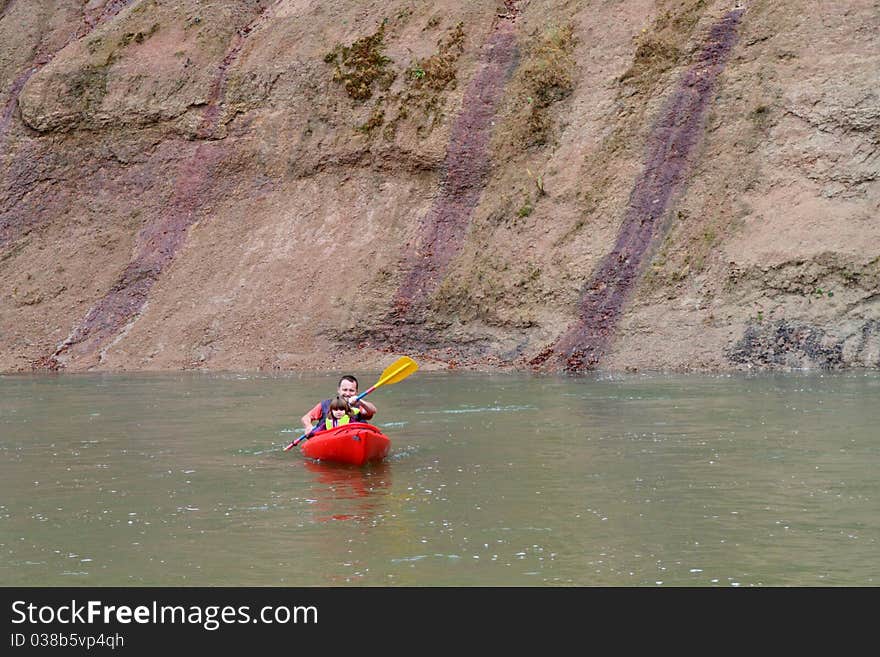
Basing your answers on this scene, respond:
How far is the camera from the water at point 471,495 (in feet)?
33.9

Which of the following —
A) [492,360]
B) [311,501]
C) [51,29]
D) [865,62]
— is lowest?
[311,501]

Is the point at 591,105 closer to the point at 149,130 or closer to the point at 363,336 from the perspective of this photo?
the point at 363,336

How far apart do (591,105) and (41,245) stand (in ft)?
61.9

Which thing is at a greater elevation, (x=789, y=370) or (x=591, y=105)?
(x=591, y=105)

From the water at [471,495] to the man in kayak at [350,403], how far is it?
2.21 feet

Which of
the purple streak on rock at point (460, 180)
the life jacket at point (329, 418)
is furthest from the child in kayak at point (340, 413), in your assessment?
the purple streak on rock at point (460, 180)

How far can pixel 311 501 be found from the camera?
13.8 meters

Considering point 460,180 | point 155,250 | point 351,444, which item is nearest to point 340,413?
point 351,444

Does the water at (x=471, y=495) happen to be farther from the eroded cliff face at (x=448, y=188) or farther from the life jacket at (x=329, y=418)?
the eroded cliff face at (x=448, y=188)

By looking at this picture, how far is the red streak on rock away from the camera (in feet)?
103

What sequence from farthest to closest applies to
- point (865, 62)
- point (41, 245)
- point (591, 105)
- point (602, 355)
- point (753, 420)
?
point (41, 245) → point (591, 105) → point (865, 62) → point (602, 355) → point (753, 420)

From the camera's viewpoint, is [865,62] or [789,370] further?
[865,62]

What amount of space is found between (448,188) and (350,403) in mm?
21804

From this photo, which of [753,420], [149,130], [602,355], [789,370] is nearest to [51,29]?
[149,130]
